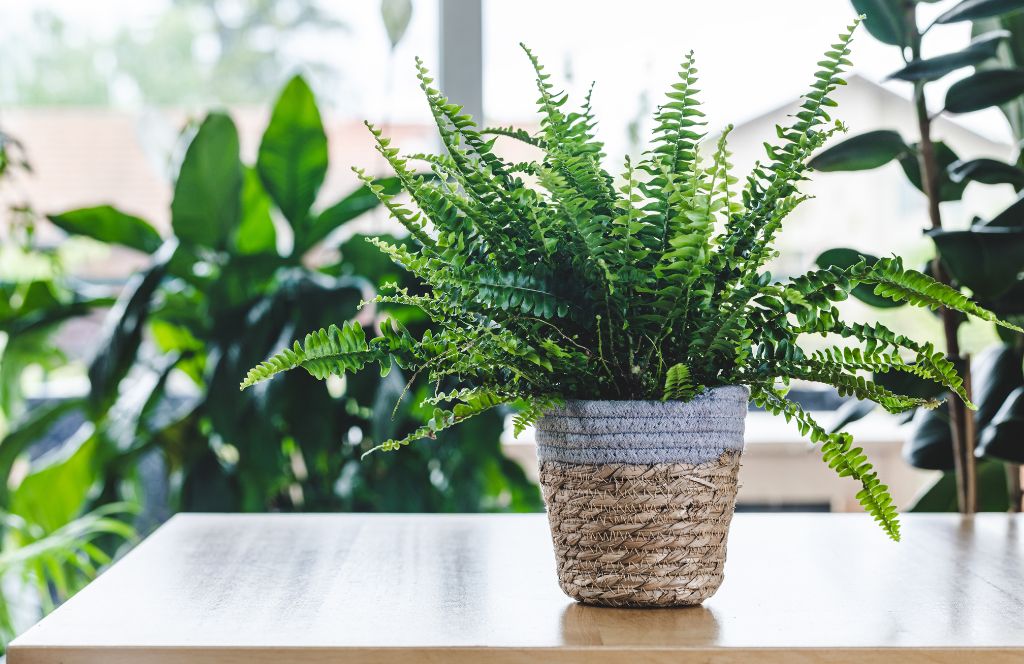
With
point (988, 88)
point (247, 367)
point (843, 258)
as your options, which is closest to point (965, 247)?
point (843, 258)

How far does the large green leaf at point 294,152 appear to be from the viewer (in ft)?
5.53

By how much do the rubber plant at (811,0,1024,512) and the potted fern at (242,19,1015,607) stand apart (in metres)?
0.33

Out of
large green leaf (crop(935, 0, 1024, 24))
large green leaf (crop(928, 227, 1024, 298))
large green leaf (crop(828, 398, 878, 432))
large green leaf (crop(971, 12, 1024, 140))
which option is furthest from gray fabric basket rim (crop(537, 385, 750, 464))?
large green leaf (crop(971, 12, 1024, 140))

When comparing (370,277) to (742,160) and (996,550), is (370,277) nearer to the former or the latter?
(742,160)

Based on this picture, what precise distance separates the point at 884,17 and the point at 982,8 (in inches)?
5.1

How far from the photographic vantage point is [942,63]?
1.14 meters

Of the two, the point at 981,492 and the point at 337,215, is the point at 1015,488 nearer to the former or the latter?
the point at 981,492

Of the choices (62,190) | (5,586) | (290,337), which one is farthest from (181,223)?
(5,586)

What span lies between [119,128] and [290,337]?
87 cm

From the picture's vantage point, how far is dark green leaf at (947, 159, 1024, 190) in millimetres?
1228

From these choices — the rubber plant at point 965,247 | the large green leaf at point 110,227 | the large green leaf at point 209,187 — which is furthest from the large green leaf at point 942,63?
the large green leaf at point 110,227

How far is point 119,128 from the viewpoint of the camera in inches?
82.2

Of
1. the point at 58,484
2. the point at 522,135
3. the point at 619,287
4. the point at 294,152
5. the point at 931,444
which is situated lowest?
the point at 58,484


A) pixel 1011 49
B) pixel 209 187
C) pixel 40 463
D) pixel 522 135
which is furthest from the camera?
pixel 40 463
